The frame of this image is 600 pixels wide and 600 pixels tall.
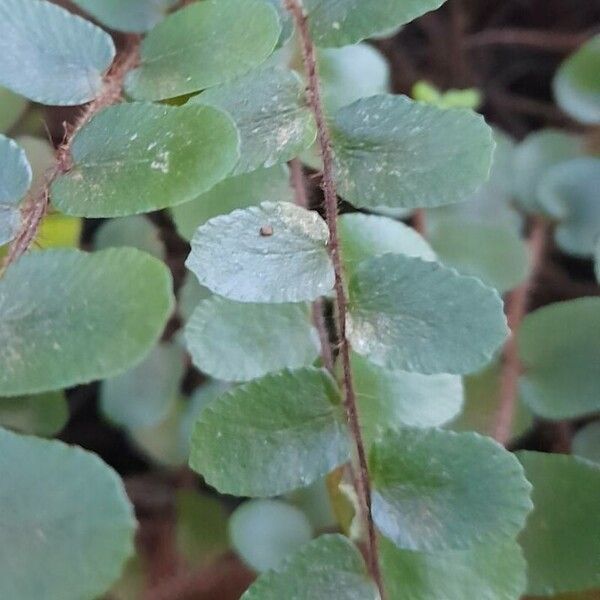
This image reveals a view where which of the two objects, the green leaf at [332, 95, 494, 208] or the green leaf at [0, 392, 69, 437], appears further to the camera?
the green leaf at [0, 392, 69, 437]

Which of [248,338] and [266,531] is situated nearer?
[248,338]

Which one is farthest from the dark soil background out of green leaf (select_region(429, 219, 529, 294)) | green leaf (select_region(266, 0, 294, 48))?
green leaf (select_region(266, 0, 294, 48))

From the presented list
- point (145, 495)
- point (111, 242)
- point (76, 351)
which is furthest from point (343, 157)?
point (145, 495)

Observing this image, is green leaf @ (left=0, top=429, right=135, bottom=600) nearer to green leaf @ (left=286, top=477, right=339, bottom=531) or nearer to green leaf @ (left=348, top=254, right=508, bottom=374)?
green leaf @ (left=348, top=254, right=508, bottom=374)

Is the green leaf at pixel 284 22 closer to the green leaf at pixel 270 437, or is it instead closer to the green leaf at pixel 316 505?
the green leaf at pixel 270 437

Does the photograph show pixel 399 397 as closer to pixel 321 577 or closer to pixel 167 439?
pixel 321 577

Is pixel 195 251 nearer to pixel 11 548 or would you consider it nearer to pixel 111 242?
pixel 11 548

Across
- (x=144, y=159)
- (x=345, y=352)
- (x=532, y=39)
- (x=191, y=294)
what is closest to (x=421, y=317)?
(x=345, y=352)

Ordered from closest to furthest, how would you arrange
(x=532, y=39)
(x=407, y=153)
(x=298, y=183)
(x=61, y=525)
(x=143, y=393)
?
(x=61, y=525)
(x=407, y=153)
(x=298, y=183)
(x=143, y=393)
(x=532, y=39)
